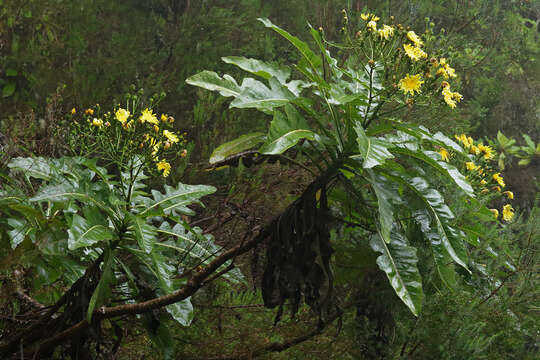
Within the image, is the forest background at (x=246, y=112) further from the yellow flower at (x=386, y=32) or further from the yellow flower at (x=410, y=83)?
the yellow flower at (x=410, y=83)

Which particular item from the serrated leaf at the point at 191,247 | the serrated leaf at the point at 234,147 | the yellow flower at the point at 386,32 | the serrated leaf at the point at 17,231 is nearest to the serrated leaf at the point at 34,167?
the serrated leaf at the point at 17,231

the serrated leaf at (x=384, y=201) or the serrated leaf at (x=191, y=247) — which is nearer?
the serrated leaf at (x=384, y=201)

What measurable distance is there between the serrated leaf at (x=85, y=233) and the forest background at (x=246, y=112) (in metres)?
0.24

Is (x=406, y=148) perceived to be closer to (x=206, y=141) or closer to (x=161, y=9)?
(x=206, y=141)

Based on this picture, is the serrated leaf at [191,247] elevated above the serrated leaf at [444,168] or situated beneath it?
situated beneath

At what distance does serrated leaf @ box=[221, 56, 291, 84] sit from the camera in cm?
161

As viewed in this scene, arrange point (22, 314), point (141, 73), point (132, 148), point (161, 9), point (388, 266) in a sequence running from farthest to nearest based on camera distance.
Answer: point (161, 9)
point (141, 73)
point (22, 314)
point (132, 148)
point (388, 266)

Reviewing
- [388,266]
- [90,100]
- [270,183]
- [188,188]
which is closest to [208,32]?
[90,100]

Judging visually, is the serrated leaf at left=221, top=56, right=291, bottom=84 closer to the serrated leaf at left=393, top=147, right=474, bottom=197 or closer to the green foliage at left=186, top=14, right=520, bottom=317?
the green foliage at left=186, top=14, right=520, bottom=317

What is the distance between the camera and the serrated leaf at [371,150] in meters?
1.31

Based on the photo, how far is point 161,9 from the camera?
470 centimetres

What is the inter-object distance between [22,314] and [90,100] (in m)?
Answer: 2.30

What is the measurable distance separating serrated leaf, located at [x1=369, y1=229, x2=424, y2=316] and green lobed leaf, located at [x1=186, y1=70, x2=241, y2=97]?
2.30 ft

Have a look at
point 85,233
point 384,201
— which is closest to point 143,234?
point 85,233
